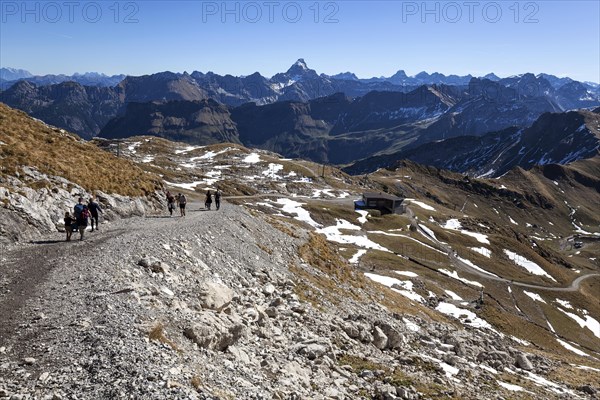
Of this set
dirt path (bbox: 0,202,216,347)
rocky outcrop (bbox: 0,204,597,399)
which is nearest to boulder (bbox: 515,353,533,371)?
rocky outcrop (bbox: 0,204,597,399)

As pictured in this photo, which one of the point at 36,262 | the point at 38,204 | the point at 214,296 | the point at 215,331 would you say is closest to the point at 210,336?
the point at 215,331

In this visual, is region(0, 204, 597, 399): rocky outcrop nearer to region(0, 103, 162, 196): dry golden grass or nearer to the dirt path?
the dirt path

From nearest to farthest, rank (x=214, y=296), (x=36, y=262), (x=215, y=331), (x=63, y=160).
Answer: (x=215, y=331) < (x=214, y=296) < (x=36, y=262) < (x=63, y=160)

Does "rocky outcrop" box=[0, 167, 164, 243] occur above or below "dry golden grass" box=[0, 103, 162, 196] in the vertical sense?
below

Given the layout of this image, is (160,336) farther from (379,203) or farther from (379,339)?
(379,203)

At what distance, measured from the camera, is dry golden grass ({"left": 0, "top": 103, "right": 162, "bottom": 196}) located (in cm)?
3631

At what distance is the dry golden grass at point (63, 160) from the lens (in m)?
36.3

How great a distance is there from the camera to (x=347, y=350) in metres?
26.1

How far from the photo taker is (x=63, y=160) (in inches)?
1609

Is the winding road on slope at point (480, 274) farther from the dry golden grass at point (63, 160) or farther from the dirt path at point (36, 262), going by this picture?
the dirt path at point (36, 262)

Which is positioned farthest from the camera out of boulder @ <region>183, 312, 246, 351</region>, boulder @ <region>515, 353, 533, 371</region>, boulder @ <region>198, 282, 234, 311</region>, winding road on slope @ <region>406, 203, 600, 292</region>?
winding road on slope @ <region>406, 203, 600, 292</region>

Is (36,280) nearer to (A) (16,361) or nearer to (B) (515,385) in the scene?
(A) (16,361)

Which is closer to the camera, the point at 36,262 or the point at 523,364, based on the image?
the point at 36,262

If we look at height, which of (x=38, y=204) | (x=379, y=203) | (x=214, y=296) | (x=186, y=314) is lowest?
(x=379, y=203)
